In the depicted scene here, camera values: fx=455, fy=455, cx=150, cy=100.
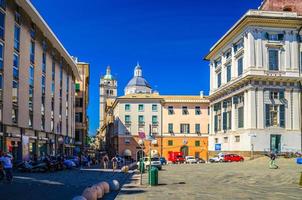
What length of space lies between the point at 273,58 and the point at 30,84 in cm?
3370

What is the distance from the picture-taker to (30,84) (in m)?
48.1

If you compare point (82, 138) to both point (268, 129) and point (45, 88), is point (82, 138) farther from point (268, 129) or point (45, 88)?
point (268, 129)

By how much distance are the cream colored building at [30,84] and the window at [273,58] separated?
28894mm

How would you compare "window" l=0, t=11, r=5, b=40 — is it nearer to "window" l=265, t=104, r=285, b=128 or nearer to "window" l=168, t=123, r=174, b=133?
"window" l=265, t=104, r=285, b=128

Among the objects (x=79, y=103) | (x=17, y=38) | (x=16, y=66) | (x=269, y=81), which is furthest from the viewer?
(x=79, y=103)

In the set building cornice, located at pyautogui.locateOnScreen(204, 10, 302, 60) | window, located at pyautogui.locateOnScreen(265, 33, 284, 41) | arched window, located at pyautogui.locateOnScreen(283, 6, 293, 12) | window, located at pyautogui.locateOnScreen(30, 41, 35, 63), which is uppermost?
arched window, located at pyautogui.locateOnScreen(283, 6, 293, 12)

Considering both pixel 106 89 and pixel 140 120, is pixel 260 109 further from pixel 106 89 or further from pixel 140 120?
pixel 106 89

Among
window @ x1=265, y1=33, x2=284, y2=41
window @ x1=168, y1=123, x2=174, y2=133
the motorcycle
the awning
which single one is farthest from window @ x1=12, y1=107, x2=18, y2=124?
window @ x1=168, y1=123, x2=174, y2=133

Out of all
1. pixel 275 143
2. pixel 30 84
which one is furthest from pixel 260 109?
pixel 30 84

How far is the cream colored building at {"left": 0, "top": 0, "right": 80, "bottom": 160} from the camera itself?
39469 millimetres

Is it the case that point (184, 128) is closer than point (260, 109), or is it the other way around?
point (260, 109)

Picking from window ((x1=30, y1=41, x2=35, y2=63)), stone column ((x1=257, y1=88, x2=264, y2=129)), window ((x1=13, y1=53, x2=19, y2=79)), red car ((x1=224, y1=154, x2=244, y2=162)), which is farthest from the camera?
red car ((x1=224, y1=154, x2=244, y2=162))

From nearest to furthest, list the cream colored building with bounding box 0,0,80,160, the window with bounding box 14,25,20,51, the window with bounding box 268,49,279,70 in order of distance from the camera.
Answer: the cream colored building with bounding box 0,0,80,160
the window with bounding box 14,25,20,51
the window with bounding box 268,49,279,70

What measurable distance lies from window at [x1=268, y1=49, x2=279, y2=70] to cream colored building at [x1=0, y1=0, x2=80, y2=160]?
1138 inches
